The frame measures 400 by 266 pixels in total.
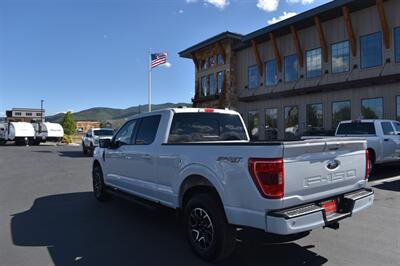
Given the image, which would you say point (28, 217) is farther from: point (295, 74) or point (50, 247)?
point (295, 74)

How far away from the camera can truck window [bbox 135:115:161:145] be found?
Answer: 5855 millimetres

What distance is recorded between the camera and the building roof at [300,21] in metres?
20.6

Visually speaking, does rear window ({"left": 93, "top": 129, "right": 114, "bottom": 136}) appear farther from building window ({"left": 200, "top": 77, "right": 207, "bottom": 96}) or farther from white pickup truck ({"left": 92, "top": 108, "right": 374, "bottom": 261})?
white pickup truck ({"left": 92, "top": 108, "right": 374, "bottom": 261})

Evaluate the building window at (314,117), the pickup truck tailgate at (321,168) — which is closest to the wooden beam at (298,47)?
the building window at (314,117)

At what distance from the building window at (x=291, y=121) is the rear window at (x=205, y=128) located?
19228 mm

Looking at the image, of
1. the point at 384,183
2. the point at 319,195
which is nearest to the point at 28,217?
the point at 319,195

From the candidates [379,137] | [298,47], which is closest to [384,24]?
[298,47]

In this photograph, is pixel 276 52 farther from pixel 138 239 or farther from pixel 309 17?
pixel 138 239

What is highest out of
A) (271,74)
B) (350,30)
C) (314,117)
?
(350,30)

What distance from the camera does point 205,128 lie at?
5.97 meters

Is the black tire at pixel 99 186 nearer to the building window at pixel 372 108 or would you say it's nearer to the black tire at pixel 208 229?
the black tire at pixel 208 229

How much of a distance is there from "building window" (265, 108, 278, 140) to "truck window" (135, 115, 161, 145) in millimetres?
20831

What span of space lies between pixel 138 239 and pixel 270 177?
2.63m

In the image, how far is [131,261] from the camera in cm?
447
